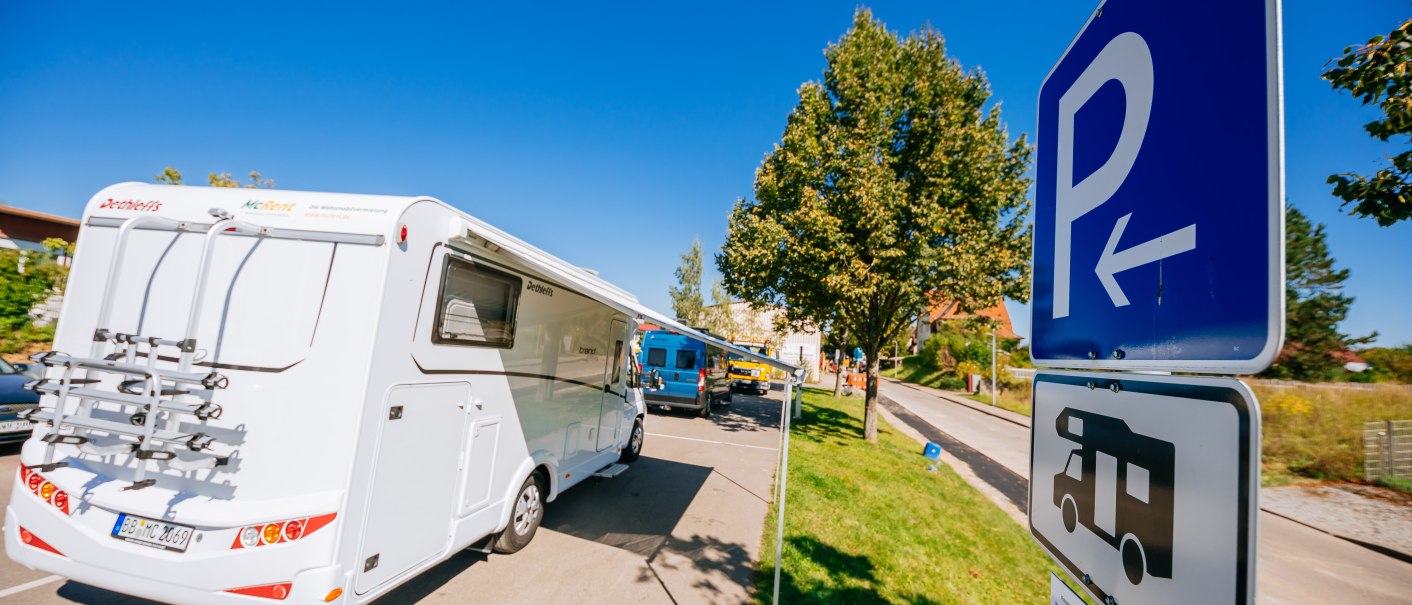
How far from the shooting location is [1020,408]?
23.1 m

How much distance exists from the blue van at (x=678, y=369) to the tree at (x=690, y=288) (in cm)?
1657

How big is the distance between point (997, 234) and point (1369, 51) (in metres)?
8.98

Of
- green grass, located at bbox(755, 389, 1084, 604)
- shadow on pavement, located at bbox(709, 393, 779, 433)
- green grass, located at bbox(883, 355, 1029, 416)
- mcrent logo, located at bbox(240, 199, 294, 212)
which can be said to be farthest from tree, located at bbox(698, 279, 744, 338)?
mcrent logo, located at bbox(240, 199, 294, 212)

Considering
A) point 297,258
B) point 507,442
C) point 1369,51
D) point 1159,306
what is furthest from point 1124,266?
point 507,442

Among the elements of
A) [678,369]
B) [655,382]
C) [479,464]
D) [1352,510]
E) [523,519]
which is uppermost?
[655,382]

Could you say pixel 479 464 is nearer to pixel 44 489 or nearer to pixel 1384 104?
pixel 44 489

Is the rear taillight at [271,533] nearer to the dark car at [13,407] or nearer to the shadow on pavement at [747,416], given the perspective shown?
the dark car at [13,407]

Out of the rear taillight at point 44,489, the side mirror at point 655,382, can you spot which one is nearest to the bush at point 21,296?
the rear taillight at point 44,489

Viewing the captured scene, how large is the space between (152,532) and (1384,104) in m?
7.46

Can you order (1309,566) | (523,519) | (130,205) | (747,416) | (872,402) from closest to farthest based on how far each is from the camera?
1. (130,205)
2. (523,519)
3. (1309,566)
4. (872,402)
5. (747,416)

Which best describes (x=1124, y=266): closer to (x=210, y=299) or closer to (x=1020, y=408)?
(x=210, y=299)

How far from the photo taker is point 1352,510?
9.34 metres

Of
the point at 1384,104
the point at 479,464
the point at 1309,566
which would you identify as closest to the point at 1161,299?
the point at 1384,104

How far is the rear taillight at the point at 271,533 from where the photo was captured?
302 cm
